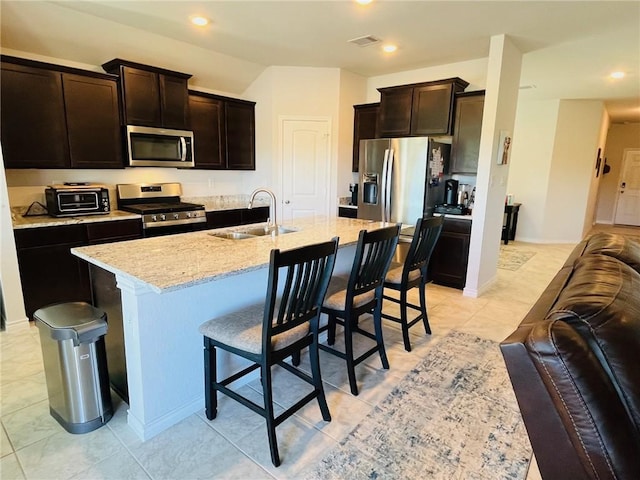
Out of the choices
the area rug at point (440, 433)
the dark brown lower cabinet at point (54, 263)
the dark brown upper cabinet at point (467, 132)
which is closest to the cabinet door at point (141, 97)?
the dark brown lower cabinet at point (54, 263)

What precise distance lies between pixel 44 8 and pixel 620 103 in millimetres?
8800

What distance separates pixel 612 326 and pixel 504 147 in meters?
3.53

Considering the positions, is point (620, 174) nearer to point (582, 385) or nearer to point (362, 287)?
point (362, 287)

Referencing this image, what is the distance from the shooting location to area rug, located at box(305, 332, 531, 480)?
1742 mm

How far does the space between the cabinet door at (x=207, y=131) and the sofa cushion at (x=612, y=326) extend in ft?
14.5

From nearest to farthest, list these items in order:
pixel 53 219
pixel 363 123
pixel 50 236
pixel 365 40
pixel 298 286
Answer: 1. pixel 298 286
2. pixel 50 236
3. pixel 53 219
4. pixel 365 40
5. pixel 363 123

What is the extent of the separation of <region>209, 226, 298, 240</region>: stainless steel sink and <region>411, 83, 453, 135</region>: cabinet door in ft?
8.16

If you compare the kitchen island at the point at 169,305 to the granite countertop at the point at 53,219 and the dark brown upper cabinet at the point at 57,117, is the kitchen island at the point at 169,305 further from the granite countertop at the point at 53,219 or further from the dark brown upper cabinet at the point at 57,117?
the dark brown upper cabinet at the point at 57,117

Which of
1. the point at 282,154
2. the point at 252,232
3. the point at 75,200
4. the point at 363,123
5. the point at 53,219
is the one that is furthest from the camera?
the point at 363,123

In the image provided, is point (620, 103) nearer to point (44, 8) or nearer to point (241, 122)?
point (241, 122)

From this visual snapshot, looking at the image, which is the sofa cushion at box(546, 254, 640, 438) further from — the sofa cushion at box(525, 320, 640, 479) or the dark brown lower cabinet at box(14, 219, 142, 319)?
the dark brown lower cabinet at box(14, 219, 142, 319)

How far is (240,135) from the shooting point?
5152 millimetres

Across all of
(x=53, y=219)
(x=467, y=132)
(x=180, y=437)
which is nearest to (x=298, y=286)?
(x=180, y=437)

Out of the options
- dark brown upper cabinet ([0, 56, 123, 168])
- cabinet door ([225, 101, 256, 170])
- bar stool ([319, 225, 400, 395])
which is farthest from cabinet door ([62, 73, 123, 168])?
bar stool ([319, 225, 400, 395])
